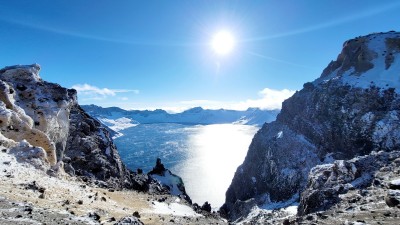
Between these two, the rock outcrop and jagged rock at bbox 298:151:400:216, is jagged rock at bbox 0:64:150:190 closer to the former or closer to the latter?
the rock outcrop

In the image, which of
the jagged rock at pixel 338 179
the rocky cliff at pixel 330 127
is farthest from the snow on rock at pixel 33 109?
the rocky cliff at pixel 330 127

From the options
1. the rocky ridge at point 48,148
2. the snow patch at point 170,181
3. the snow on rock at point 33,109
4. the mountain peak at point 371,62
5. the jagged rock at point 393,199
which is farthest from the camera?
the mountain peak at point 371,62

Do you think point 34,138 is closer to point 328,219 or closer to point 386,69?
point 328,219

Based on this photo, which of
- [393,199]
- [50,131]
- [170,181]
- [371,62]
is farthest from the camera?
[371,62]

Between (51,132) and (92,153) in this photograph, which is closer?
(51,132)

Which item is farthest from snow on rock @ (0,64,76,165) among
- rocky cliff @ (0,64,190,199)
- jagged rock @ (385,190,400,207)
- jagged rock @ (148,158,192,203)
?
jagged rock @ (148,158,192,203)

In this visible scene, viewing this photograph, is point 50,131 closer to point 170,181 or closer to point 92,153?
point 92,153

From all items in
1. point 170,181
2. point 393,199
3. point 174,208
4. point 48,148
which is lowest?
point 170,181

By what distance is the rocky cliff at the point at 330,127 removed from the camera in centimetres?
10344

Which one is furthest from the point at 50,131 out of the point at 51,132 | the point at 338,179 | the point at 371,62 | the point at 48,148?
the point at 371,62

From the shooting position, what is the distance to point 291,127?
5212 inches

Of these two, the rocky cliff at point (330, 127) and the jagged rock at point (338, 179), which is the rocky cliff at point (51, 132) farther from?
the rocky cliff at point (330, 127)

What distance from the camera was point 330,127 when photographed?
116938mm

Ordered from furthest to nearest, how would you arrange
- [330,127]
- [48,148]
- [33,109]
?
1. [330,127]
2. [33,109]
3. [48,148]
